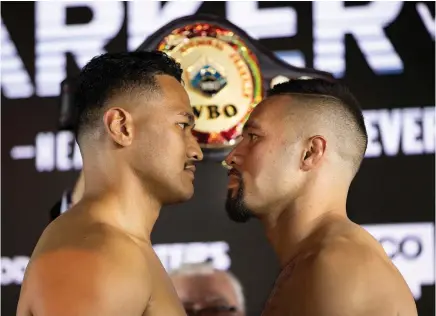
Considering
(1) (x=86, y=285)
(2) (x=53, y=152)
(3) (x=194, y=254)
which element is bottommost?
(3) (x=194, y=254)

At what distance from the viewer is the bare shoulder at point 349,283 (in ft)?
4.97

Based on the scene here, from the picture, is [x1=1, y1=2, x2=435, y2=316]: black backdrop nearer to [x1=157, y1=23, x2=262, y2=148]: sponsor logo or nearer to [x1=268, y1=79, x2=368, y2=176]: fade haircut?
[x1=157, y1=23, x2=262, y2=148]: sponsor logo

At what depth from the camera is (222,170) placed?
2658mm

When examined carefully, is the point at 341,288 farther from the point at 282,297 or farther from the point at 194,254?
the point at 194,254

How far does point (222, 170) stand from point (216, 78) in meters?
0.33

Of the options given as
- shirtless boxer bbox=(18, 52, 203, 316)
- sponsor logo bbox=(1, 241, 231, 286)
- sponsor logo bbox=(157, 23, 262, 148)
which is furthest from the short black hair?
sponsor logo bbox=(1, 241, 231, 286)

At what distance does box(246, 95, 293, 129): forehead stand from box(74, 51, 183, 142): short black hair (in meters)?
0.31

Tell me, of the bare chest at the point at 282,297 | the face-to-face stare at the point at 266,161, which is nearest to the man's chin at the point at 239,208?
the face-to-face stare at the point at 266,161

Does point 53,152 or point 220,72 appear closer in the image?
point 220,72

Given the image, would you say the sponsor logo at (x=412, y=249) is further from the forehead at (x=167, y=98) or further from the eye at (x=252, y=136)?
the forehead at (x=167, y=98)

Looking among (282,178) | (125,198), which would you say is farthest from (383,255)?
(125,198)

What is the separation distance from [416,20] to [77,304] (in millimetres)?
1763

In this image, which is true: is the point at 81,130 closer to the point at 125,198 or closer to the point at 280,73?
the point at 125,198

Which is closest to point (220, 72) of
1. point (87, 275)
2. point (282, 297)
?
point (282, 297)
